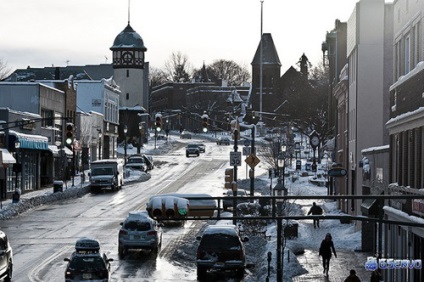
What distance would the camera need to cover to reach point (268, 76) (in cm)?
18262

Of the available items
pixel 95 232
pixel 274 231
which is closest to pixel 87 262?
pixel 95 232

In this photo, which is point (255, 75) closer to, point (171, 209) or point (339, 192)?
point (339, 192)

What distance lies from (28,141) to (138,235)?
113 ft

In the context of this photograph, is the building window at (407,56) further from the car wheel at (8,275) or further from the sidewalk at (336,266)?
the car wheel at (8,275)

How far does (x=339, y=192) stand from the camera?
206 ft

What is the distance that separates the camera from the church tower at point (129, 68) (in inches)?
5394

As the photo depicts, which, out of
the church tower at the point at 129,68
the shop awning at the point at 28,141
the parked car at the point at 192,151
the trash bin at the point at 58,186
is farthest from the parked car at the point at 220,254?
the church tower at the point at 129,68

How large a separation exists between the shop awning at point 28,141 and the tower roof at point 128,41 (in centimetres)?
6150

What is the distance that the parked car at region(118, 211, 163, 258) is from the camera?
3644 centimetres

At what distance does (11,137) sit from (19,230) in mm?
19103

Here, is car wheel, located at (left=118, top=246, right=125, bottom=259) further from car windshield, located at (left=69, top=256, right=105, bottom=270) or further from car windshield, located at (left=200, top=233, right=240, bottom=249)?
car windshield, located at (left=69, top=256, right=105, bottom=270)

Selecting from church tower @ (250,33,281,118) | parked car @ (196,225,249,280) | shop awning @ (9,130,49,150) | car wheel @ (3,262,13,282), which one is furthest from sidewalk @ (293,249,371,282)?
church tower @ (250,33,281,118)

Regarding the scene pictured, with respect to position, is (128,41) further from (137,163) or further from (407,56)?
(407,56)

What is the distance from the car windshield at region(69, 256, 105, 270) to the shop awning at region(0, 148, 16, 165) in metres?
32.7
